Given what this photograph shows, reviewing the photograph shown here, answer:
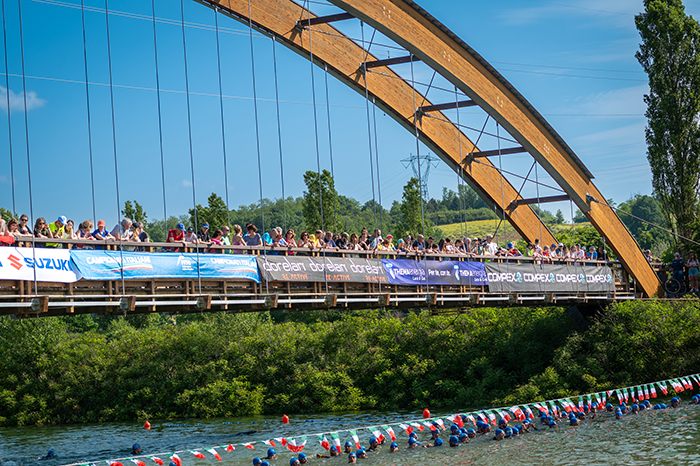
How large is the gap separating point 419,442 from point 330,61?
13.9m

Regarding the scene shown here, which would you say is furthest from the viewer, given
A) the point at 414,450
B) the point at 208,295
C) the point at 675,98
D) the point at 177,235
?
the point at 675,98

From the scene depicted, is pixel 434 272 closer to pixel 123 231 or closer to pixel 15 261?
pixel 123 231

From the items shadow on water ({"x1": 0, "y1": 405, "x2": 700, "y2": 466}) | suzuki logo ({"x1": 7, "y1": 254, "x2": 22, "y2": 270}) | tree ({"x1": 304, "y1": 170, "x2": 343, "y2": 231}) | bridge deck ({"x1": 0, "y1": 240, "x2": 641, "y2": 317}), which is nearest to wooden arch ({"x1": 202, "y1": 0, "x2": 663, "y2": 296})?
bridge deck ({"x1": 0, "y1": 240, "x2": 641, "y2": 317})

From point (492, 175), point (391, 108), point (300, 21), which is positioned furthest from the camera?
point (492, 175)

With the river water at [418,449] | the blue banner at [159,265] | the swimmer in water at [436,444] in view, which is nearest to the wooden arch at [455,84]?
the blue banner at [159,265]

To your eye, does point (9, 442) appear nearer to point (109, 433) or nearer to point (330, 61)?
point (109, 433)

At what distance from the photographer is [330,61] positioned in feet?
82.3

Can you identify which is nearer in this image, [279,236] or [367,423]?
[279,236]

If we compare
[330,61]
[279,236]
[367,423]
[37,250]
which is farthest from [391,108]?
[37,250]

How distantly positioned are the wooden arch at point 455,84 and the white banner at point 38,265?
10966 millimetres

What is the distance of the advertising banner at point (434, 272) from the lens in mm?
20883

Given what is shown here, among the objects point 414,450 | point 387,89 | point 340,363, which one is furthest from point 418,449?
point 340,363

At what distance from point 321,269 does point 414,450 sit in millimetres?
5892

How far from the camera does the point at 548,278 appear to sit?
2647cm
